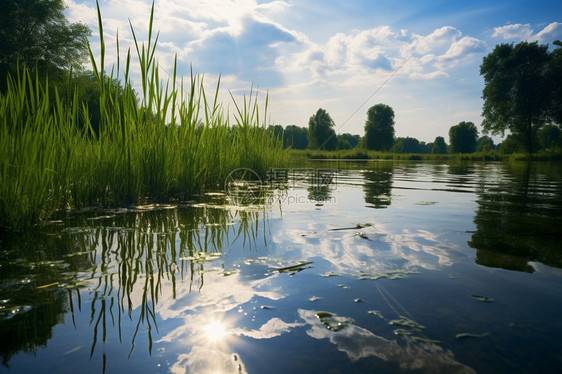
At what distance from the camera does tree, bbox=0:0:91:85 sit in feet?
66.9

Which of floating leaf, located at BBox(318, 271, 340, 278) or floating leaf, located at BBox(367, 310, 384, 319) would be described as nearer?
floating leaf, located at BBox(367, 310, 384, 319)

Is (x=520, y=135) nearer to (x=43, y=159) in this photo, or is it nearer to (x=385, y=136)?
(x=385, y=136)

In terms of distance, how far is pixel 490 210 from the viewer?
3533mm

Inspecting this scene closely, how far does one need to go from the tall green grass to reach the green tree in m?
34.5

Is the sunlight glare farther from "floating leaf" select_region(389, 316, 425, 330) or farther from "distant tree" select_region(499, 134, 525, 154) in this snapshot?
"distant tree" select_region(499, 134, 525, 154)

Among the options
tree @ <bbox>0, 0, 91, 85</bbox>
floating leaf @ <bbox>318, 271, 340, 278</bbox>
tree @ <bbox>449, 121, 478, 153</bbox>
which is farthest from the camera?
tree @ <bbox>449, 121, 478, 153</bbox>

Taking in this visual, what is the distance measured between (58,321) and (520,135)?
42030 millimetres

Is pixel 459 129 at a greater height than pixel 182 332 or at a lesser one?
greater

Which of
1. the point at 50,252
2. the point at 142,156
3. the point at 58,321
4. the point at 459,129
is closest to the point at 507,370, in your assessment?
the point at 58,321

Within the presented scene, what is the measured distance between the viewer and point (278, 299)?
139 cm

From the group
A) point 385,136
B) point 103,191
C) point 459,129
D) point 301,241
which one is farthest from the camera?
point 459,129

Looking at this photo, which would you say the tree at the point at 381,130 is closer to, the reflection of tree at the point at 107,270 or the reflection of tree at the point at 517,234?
the reflection of tree at the point at 517,234

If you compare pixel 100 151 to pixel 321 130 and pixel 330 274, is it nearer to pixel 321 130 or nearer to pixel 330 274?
pixel 330 274

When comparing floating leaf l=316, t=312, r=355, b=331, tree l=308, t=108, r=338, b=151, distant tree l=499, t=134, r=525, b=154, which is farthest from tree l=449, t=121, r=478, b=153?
floating leaf l=316, t=312, r=355, b=331
